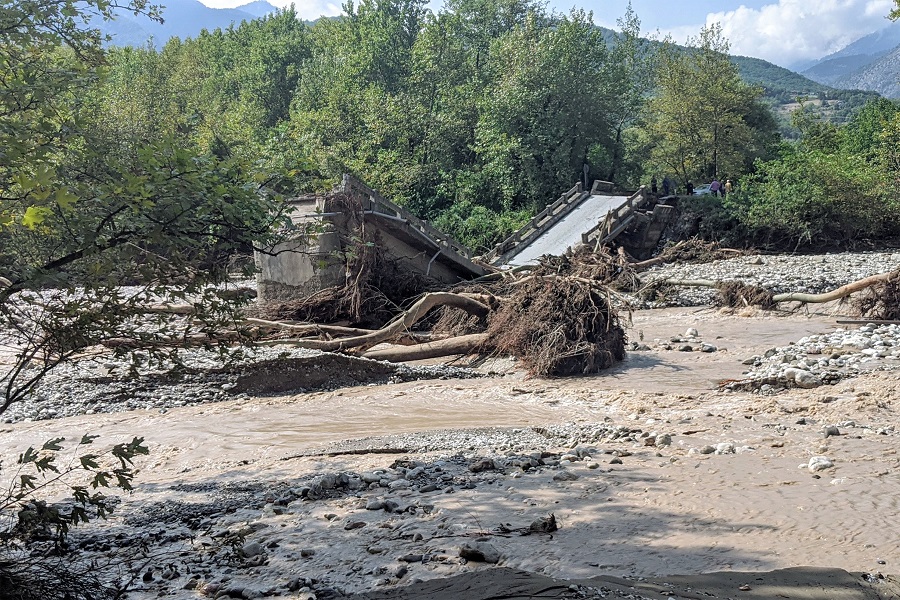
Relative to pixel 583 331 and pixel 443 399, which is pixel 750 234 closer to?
pixel 583 331

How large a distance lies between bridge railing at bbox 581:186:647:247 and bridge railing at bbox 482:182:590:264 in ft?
7.29

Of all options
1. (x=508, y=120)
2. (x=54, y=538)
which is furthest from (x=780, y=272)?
(x=54, y=538)

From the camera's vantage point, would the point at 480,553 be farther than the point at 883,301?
No

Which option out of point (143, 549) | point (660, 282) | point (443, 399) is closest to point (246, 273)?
point (143, 549)

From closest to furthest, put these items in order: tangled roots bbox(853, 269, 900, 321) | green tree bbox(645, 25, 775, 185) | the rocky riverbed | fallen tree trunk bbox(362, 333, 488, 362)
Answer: fallen tree trunk bbox(362, 333, 488, 362) < tangled roots bbox(853, 269, 900, 321) < the rocky riverbed < green tree bbox(645, 25, 775, 185)

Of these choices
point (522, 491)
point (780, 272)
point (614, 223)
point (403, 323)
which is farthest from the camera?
point (614, 223)

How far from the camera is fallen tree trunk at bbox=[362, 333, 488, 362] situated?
52.5ft

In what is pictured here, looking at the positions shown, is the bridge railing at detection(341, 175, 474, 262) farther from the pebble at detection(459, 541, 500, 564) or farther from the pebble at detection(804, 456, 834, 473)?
the pebble at detection(459, 541, 500, 564)

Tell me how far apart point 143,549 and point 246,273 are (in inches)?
101

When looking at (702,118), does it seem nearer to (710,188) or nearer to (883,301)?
(710,188)

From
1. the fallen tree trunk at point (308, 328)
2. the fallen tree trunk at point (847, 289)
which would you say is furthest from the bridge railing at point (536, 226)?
the fallen tree trunk at point (847, 289)

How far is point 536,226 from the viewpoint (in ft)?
94.2

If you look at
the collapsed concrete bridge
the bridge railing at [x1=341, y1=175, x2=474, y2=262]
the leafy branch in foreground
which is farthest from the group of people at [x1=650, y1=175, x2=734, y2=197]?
the leafy branch in foreground

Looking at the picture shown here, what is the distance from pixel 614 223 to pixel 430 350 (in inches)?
507
